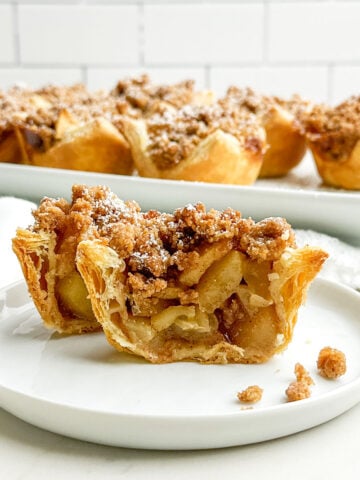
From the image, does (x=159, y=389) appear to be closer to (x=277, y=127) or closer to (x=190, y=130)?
(x=190, y=130)

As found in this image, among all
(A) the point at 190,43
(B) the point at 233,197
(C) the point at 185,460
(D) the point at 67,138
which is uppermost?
(A) the point at 190,43

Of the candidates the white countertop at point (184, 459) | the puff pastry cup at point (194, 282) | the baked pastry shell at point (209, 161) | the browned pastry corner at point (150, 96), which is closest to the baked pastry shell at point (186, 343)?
the puff pastry cup at point (194, 282)

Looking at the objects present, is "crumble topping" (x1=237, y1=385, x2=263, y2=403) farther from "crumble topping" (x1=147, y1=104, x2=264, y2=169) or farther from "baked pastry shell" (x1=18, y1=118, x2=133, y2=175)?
"baked pastry shell" (x1=18, y1=118, x2=133, y2=175)

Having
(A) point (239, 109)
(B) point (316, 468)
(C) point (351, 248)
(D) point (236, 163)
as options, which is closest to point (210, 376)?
(B) point (316, 468)

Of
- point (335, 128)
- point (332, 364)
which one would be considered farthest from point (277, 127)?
point (332, 364)

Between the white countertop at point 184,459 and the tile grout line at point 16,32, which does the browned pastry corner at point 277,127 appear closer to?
the white countertop at point 184,459

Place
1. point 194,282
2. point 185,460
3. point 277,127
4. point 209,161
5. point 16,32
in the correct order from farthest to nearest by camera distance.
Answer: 1. point 16,32
2. point 277,127
3. point 209,161
4. point 194,282
5. point 185,460
